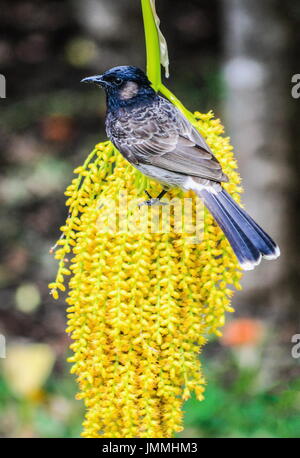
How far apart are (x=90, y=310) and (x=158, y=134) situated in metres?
0.69

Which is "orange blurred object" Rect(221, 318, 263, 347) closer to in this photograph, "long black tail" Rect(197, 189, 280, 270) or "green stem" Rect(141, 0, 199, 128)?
"long black tail" Rect(197, 189, 280, 270)

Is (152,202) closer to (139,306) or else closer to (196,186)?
(196,186)

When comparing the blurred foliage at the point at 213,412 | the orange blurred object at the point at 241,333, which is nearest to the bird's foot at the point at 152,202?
the blurred foliage at the point at 213,412

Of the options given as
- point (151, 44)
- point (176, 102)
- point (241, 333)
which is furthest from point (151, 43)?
point (241, 333)

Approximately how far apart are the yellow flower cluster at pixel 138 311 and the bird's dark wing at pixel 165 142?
16 cm

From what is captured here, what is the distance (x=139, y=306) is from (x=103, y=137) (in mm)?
4929

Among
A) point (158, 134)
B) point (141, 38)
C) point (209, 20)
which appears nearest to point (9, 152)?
point (141, 38)

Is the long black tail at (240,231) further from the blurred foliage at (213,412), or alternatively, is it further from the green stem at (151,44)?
the blurred foliage at (213,412)

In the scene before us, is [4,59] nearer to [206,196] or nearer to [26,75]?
[26,75]

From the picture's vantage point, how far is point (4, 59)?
23.7 feet

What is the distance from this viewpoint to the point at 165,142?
87.0 inches

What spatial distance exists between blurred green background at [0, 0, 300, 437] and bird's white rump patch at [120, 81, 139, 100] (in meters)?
2.03

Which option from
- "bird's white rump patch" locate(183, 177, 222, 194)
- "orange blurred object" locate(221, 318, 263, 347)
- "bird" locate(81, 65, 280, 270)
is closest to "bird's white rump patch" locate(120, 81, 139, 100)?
"bird" locate(81, 65, 280, 270)

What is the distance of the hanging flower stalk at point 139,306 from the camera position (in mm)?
1835
